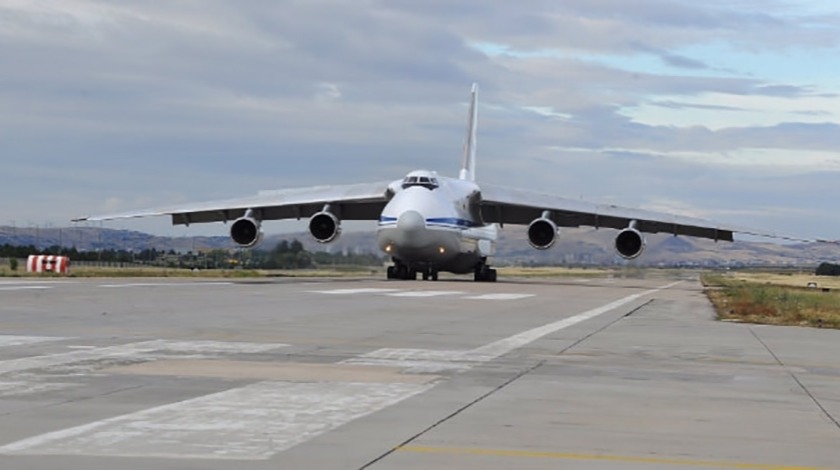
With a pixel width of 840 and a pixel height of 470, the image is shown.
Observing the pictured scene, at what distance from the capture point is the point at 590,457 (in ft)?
22.2

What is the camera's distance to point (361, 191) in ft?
146

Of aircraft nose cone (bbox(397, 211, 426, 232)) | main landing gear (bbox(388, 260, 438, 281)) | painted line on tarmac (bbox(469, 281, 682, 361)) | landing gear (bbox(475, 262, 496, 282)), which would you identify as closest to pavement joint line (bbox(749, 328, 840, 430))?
painted line on tarmac (bbox(469, 281, 682, 361))

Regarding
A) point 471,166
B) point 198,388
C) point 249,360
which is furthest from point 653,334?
point 471,166

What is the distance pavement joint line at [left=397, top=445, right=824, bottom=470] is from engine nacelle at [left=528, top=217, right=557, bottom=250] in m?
36.5

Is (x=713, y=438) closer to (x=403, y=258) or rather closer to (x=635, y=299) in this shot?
(x=635, y=299)

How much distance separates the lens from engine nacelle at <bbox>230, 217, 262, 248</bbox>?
1658 inches

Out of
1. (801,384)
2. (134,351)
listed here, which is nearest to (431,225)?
(134,351)

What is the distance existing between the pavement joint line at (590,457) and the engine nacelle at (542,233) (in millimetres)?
36540

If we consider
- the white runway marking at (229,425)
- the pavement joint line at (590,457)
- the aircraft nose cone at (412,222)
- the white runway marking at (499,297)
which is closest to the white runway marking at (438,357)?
the white runway marking at (229,425)

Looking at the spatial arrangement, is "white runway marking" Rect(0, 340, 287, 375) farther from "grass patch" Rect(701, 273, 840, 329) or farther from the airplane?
the airplane

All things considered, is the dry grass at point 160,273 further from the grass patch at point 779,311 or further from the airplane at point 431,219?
the grass patch at point 779,311

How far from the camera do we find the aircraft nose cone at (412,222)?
132 ft

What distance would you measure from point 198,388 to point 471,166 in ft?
155

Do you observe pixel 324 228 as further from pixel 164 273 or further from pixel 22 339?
pixel 22 339
